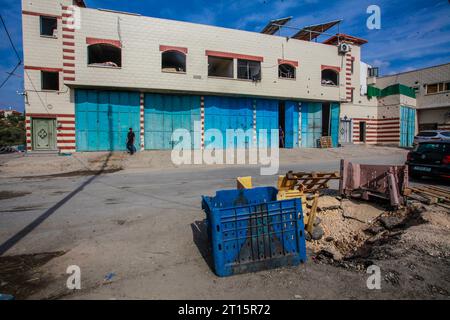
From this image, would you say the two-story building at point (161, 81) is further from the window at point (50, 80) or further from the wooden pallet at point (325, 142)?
the wooden pallet at point (325, 142)

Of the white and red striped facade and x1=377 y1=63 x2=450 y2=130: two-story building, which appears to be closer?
the white and red striped facade

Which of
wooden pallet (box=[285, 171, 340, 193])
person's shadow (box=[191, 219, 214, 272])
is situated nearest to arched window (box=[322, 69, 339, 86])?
wooden pallet (box=[285, 171, 340, 193])

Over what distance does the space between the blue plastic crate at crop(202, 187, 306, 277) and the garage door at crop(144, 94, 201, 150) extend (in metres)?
15.6

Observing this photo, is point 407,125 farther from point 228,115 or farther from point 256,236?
point 256,236

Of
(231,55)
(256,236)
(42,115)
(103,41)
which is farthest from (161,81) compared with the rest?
(256,236)

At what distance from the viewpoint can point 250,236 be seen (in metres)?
3.28

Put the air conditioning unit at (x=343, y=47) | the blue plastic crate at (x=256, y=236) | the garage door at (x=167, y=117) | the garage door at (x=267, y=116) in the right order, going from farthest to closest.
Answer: the air conditioning unit at (x=343, y=47), the garage door at (x=267, y=116), the garage door at (x=167, y=117), the blue plastic crate at (x=256, y=236)

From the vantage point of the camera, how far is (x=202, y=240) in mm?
4312

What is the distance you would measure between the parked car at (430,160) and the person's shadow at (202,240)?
823 centimetres

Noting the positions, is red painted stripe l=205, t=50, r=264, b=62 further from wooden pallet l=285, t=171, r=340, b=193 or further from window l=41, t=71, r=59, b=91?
wooden pallet l=285, t=171, r=340, b=193

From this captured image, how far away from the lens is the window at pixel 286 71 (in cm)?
2123

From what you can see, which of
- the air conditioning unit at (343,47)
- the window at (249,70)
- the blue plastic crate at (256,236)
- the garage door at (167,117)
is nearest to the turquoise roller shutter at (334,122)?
the air conditioning unit at (343,47)

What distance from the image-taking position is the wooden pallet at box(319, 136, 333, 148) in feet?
74.9
